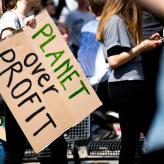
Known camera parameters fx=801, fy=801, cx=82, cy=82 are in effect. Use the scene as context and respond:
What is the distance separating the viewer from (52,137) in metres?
5.71

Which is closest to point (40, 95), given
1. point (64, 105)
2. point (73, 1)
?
point (64, 105)

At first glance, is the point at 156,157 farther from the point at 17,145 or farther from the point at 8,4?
the point at 8,4

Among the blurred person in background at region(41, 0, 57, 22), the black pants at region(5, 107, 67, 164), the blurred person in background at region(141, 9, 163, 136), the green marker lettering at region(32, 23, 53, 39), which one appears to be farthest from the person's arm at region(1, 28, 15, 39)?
the blurred person in background at region(41, 0, 57, 22)

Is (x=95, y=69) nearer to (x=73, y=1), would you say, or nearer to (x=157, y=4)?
(x=157, y=4)

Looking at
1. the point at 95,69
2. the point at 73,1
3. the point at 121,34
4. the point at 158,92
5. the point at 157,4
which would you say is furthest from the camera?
the point at 73,1

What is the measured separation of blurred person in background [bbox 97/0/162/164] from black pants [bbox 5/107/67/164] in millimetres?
486

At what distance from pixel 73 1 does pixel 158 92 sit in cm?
1038

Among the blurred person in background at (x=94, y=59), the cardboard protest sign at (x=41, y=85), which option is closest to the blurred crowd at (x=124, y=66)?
the cardboard protest sign at (x=41, y=85)

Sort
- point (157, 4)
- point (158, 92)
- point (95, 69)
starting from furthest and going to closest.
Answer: point (95, 69)
point (158, 92)
point (157, 4)

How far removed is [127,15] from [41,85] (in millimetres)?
797

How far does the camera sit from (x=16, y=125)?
231 inches

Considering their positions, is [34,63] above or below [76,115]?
above

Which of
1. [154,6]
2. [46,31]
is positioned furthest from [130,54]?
[154,6]

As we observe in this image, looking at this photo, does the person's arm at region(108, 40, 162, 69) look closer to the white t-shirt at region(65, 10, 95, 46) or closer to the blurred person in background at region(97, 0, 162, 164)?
the blurred person in background at region(97, 0, 162, 164)
